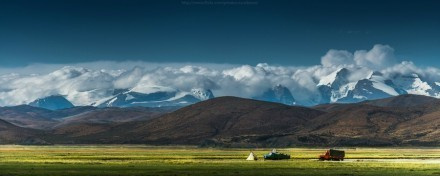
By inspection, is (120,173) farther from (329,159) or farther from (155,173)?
(329,159)

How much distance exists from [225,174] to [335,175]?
43.5ft

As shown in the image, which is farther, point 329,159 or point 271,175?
point 329,159

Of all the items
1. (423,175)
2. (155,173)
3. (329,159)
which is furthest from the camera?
(329,159)

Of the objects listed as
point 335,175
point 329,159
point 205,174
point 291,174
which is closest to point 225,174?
point 205,174

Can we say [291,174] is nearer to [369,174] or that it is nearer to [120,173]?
[369,174]

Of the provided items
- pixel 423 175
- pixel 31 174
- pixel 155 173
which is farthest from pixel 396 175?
pixel 31 174

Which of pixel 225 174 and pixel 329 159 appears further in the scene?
pixel 329 159

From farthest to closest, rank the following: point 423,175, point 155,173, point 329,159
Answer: point 329,159
point 155,173
point 423,175

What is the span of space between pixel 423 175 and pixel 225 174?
77.2 ft

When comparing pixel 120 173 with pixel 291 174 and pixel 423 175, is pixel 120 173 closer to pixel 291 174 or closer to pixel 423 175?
pixel 291 174

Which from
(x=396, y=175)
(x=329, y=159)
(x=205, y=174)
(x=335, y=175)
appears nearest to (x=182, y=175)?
(x=205, y=174)

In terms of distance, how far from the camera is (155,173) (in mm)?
87062

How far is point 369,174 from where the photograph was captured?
85.0 metres

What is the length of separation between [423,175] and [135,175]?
34173mm
